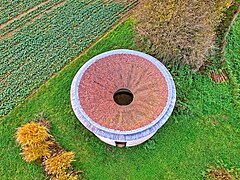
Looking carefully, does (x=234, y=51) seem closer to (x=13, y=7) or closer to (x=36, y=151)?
(x=36, y=151)

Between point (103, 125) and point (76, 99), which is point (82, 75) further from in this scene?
point (103, 125)

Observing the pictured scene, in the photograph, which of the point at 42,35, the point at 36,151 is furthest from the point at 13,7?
the point at 36,151

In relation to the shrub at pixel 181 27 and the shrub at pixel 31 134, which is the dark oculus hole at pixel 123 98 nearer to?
the shrub at pixel 181 27

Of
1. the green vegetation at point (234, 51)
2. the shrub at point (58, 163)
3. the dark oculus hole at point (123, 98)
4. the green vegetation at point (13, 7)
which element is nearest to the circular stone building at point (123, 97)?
the dark oculus hole at point (123, 98)

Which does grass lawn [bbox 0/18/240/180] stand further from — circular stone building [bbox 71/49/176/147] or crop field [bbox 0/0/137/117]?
circular stone building [bbox 71/49/176/147]

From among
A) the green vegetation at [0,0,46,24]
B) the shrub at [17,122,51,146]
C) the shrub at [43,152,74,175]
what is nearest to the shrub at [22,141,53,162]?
the shrub at [17,122,51,146]
